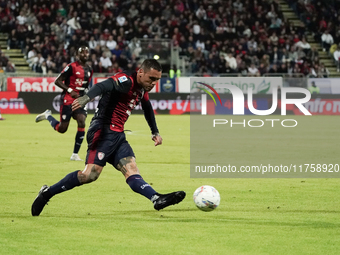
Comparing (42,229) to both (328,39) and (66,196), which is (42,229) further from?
(328,39)

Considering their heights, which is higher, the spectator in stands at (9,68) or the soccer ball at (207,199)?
the soccer ball at (207,199)

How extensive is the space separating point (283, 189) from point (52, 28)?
2396 cm

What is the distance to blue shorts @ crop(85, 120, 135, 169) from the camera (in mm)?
6746

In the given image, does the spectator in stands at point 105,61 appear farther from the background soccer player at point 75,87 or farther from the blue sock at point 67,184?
the blue sock at point 67,184

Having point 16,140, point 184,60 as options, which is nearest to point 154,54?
point 184,60

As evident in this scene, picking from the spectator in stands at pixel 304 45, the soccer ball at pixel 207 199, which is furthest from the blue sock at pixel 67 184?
the spectator in stands at pixel 304 45

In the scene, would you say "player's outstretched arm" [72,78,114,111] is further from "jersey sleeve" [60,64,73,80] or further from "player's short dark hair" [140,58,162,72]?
"jersey sleeve" [60,64,73,80]

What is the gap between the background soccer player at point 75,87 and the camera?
484 inches

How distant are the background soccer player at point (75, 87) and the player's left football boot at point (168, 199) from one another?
236 inches

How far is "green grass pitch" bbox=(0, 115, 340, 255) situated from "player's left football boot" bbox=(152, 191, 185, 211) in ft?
0.68

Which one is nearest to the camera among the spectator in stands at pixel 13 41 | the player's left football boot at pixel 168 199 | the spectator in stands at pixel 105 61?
the player's left football boot at pixel 168 199

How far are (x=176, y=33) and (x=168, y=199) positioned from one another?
87.2 ft

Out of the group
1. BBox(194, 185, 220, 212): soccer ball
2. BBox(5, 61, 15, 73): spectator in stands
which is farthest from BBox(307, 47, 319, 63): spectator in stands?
BBox(194, 185, 220, 212): soccer ball

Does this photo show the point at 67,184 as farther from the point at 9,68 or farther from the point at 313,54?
the point at 313,54
